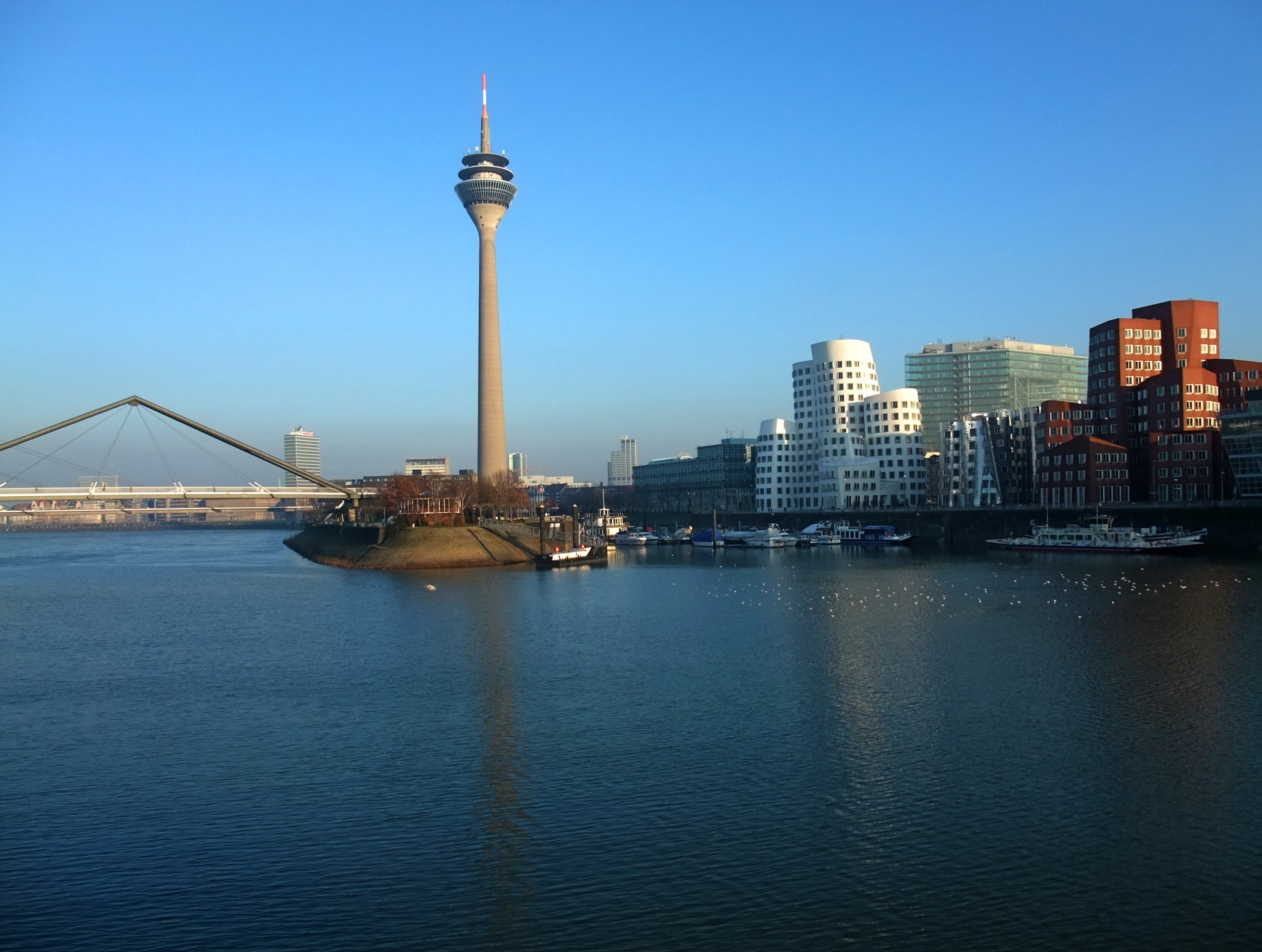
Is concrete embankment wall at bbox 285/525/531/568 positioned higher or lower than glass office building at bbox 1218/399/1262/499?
lower

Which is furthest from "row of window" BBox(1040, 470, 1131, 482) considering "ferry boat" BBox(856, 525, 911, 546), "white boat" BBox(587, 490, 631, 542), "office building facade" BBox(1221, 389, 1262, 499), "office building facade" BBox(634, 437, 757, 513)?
"office building facade" BBox(634, 437, 757, 513)

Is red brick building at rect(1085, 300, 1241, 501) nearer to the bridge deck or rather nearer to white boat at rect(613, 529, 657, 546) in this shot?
white boat at rect(613, 529, 657, 546)

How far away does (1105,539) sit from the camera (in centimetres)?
6725

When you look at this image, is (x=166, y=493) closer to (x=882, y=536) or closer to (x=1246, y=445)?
(x=882, y=536)

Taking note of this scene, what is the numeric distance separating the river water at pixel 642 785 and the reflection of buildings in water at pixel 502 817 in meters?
0.06

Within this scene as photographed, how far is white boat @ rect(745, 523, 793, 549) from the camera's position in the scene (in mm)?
90375

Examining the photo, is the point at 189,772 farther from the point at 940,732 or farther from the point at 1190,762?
the point at 1190,762

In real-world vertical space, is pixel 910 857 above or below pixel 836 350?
below

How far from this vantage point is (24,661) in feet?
97.7

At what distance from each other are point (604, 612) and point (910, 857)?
26.9 metres

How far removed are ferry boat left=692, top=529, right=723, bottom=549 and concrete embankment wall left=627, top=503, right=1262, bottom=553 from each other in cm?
1139

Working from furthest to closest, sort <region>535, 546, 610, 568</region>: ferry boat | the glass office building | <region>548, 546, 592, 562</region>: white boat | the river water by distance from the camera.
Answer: <region>548, 546, 592, 562</region>: white boat
the glass office building
<region>535, 546, 610, 568</region>: ferry boat
the river water

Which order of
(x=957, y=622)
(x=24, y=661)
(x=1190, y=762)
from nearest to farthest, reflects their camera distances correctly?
1. (x=1190, y=762)
2. (x=24, y=661)
3. (x=957, y=622)

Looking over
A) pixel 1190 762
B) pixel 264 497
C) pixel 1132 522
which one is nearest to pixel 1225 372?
pixel 1132 522
